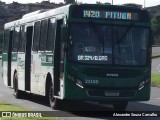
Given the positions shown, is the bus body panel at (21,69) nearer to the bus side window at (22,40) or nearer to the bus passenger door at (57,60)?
the bus side window at (22,40)

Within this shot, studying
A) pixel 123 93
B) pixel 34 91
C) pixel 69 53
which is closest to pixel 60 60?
pixel 69 53

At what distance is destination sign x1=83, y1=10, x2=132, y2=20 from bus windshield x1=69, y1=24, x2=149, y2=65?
0.30m

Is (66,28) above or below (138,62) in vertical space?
above

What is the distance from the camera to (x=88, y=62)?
15414 millimetres

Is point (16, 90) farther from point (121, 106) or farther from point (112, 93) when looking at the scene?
point (112, 93)

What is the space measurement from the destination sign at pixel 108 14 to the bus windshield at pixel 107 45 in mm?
296

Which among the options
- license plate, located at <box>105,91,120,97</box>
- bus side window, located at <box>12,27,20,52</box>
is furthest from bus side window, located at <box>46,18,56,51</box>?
bus side window, located at <box>12,27,20,52</box>

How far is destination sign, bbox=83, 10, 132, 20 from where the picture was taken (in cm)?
1583

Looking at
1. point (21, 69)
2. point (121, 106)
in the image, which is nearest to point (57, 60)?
point (121, 106)

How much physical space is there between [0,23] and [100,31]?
129056 mm

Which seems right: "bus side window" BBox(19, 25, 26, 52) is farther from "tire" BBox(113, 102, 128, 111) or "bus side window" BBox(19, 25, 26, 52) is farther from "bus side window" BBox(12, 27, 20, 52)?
"tire" BBox(113, 102, 128, 111)

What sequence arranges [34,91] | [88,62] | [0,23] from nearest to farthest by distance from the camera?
[88,62], [34,91], [0,23]

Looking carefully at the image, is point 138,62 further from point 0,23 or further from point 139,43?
point 0,23

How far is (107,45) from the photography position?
51.1ft
